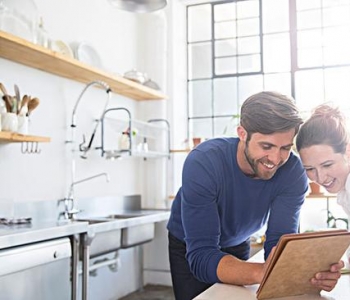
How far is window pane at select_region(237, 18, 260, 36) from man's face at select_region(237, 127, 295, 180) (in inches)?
139

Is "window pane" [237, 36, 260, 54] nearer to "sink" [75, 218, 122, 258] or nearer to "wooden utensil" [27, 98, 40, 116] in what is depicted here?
"sink" [75, 218, 122, 258]

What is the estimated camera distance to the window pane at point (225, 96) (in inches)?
189

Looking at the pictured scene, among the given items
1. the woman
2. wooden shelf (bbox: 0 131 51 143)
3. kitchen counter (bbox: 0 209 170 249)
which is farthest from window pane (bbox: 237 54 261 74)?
the woman

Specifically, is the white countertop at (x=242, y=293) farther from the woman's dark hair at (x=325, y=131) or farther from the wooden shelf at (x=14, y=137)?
the wooden shelf at (x=14, y=137)

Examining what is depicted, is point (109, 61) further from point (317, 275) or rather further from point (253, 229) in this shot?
point (317, 275)

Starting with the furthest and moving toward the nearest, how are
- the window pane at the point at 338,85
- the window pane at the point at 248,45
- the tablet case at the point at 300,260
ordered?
the window pane at the point at 248,45 < the window pane at the point at 338,85 < the tablet case at the point at 300,260

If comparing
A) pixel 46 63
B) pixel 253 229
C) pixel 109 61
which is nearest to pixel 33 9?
pixel 46 63

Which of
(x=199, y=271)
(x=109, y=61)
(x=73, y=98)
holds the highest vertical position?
(x=109, y=61)

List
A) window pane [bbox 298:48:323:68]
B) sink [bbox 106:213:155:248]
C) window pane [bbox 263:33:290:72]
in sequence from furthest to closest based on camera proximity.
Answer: window pane [bbox 263:33:290:72] → window pane [bbox 298:48:323:68] → sink [bbox 106:213:155:248]

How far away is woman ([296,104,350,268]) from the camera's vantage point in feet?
4.71

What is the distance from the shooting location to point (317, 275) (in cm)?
129

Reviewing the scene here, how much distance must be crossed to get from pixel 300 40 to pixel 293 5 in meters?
0.35

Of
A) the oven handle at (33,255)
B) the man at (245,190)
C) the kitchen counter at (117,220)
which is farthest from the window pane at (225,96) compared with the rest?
the man at (245,190)

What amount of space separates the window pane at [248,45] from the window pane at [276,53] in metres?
0.08
